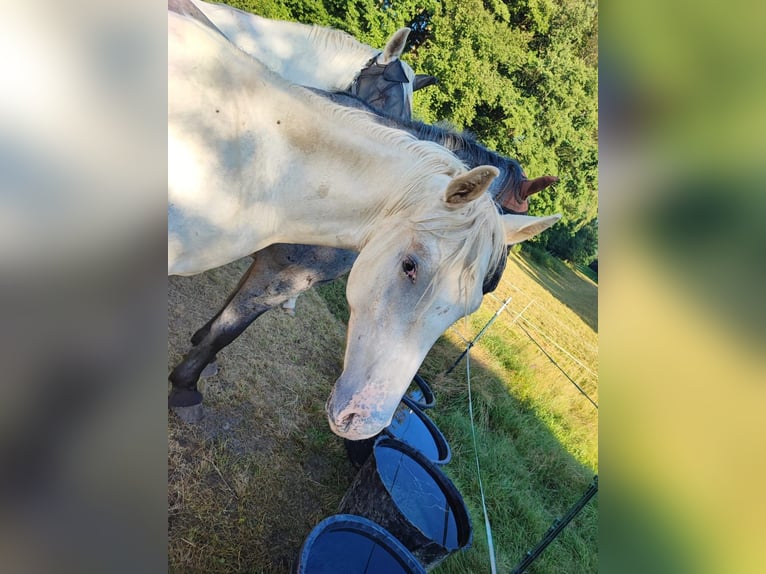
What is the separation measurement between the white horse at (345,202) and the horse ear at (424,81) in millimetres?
825

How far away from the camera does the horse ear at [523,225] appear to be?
130cm

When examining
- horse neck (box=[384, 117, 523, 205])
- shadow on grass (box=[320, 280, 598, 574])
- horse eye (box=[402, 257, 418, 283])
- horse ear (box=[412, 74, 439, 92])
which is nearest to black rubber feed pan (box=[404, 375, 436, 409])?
shadow on grass (box=[320, 280, 598, 574])

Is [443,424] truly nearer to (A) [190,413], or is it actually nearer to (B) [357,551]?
(B) [357,551]

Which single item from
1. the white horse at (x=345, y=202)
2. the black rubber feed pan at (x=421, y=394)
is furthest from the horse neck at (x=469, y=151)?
the black rubber feed pan at (x=421, y=394)

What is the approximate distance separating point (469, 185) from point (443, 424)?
Result: 145 centimetres

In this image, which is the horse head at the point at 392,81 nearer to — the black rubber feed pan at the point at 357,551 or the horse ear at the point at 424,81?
the horse ear at the point at 424,81

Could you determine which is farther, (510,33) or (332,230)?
Result: (510,33)

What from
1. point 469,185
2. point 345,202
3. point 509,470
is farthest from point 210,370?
point 509,470
